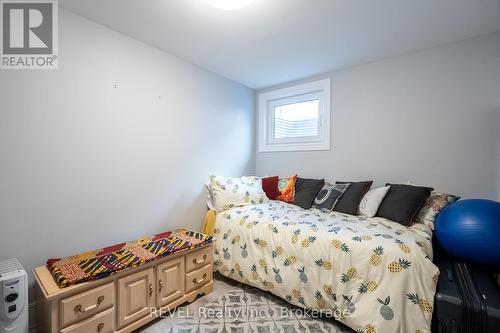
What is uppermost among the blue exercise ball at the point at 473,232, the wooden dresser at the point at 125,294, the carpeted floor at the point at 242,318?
the blue exercise ball at the point at 473,232

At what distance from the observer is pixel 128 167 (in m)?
2.10

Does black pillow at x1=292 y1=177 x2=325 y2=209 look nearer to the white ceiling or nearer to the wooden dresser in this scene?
the wooden dresser

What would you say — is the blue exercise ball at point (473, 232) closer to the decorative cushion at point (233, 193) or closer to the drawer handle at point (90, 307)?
the decorative cushion at point (233, 193)

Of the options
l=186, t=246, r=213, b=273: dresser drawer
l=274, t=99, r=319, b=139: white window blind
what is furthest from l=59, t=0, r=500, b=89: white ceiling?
l=186, t=246, r=213, b=273: dresser drawer

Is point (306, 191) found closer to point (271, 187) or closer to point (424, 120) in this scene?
point (271, 187)

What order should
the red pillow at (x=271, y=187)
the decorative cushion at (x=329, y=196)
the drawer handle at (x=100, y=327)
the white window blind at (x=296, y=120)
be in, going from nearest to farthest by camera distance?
the drawer handle at (x=100, y=327) < the decorative cushion at (x=329, y=196) < the red pillow at (x=271, y=187) < the white window blind at (x=296, y=120)

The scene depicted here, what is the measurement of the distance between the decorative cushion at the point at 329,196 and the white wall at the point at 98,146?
1.36m

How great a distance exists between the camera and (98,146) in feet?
6.28

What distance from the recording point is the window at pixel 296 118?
118 inches

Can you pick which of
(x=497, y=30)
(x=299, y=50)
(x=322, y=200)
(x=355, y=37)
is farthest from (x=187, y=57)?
(x=497, y=30)

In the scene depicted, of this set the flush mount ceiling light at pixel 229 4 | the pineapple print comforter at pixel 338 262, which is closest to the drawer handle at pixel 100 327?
the pineapple print comforter at pixel 338 262

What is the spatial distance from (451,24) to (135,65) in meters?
2.73

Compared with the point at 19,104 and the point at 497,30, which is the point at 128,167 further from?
the point at 497,30

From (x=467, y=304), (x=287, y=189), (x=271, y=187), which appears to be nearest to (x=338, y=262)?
(x=467, y=304)
